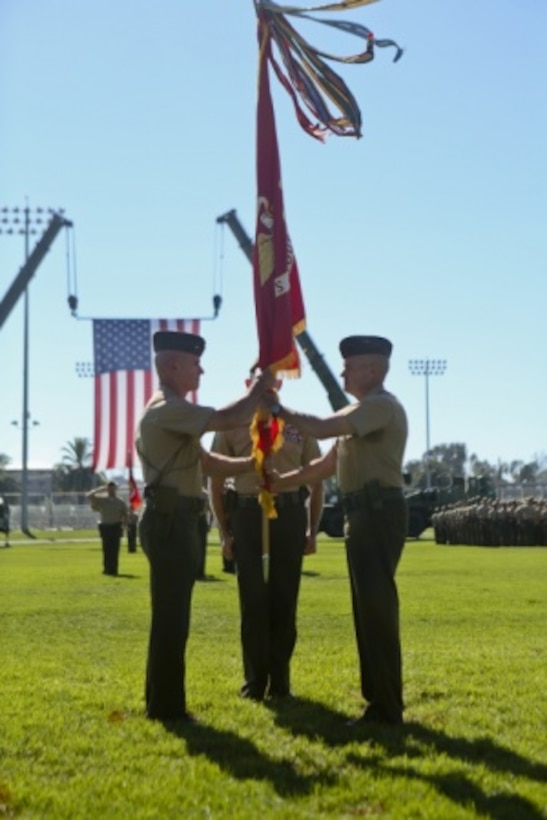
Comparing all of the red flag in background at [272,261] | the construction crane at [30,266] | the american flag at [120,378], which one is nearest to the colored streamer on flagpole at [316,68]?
the red flag in background at [272,261]

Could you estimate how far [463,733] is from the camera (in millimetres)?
6219

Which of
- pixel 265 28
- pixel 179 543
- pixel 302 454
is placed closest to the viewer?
pixel 179 543

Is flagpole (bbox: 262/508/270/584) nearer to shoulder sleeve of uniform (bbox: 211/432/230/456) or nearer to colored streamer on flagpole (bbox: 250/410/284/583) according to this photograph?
colored streamer on flagpole (bbox: 250/410/284/583)

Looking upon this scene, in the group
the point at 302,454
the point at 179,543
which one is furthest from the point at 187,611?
the point at 302,454

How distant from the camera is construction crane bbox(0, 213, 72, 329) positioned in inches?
1649

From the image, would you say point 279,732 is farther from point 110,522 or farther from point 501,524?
point 501,524

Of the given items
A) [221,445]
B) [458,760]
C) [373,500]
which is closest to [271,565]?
[221,445]

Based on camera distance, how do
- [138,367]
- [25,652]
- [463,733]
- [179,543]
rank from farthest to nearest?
[138,367], [25,652], [179,543], [463,733]

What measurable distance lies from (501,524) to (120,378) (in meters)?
11.9

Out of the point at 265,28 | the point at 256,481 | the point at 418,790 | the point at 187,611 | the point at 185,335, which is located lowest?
the point at 418,790

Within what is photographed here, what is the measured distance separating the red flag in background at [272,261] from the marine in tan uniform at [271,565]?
741 mm

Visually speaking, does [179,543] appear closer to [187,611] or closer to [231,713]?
[187,611]

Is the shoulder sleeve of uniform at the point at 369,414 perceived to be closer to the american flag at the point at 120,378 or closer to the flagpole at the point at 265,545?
the flagpole at the point at 265,545

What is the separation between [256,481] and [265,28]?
8.85ft
